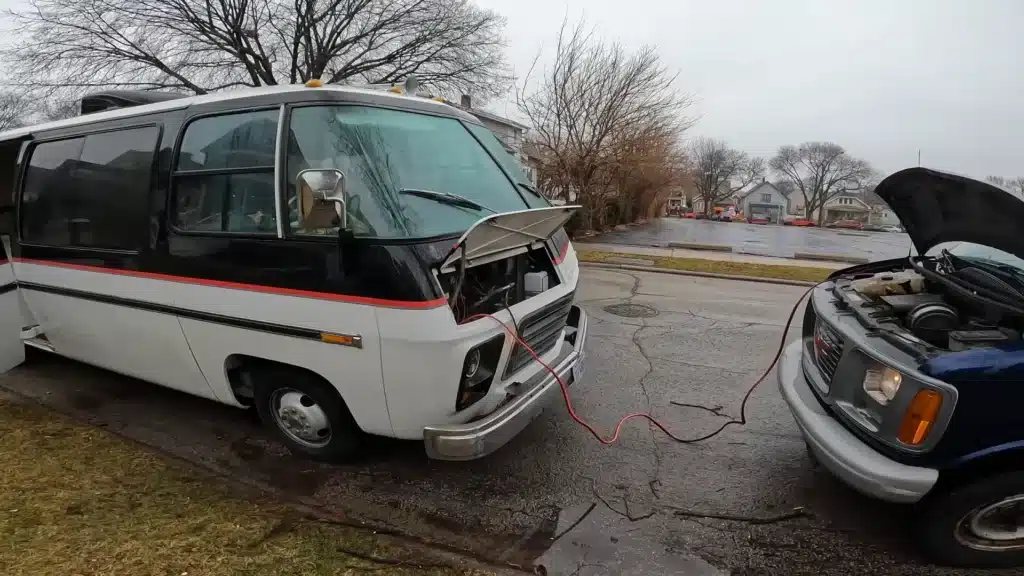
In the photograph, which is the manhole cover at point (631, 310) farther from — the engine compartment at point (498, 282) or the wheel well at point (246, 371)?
the wheel well at point (246, 371)

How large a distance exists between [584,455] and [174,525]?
2.44 m

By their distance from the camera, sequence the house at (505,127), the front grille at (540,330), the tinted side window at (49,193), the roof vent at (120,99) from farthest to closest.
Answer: the house at (505,127)
the roof vent at (120,99)
the tinted side window at (49,193)
the front grille at (540,330)

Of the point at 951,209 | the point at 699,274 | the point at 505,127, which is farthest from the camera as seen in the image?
the point at 505,127

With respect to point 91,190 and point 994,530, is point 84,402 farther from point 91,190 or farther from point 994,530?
point 994,530

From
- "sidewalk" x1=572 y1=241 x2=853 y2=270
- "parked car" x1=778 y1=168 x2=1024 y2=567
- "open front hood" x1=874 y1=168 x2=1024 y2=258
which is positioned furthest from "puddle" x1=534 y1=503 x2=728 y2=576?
"sidewalk" x1=572 y1=241 x2=853 y2=270

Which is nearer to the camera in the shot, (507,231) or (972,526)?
(972,526)

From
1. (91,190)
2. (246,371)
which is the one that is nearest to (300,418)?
(246,371)

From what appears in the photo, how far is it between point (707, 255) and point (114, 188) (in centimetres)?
1505

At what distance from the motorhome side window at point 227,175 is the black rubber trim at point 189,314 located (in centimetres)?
52

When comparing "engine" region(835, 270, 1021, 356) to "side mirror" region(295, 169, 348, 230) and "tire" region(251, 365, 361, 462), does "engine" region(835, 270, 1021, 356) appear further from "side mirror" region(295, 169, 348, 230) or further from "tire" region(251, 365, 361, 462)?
"tire" region(251, 365, 361, 462)

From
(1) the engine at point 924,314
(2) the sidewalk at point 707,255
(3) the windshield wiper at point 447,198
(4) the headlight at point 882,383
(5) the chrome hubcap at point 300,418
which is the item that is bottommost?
(2) the sidewalk at point 707,255

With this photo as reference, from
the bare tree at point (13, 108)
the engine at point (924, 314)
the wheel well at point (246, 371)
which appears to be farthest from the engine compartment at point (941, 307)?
the bare tree at point (13, 108)

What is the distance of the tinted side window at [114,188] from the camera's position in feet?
12.3

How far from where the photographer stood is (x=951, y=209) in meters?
3.29
